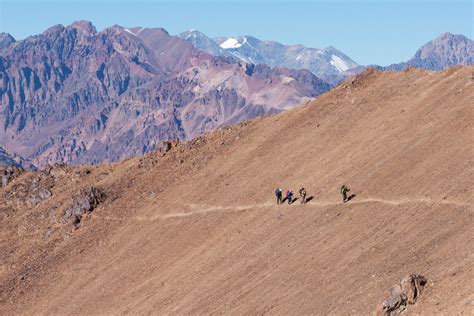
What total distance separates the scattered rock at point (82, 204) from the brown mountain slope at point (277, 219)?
3.21 ft

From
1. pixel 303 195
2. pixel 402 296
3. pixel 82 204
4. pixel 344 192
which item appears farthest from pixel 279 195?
pixel 402 296

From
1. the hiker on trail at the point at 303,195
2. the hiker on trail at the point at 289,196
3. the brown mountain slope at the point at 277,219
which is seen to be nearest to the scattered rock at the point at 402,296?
the brown mountain slope at the point at 277,219

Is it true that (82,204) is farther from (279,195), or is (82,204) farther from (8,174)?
(279,195)

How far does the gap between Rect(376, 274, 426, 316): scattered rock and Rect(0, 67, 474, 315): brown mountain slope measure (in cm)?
64

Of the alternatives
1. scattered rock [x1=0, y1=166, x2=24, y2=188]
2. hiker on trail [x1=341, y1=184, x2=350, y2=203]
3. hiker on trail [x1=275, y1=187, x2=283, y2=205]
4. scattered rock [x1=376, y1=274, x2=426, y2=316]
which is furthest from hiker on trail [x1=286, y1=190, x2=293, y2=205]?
scattered rock [x1=0, y1=166, x2=24, y2=188]

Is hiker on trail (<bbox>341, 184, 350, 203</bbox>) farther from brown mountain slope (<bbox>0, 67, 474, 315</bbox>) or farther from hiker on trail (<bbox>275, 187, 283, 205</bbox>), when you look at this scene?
hiker on trail (<bbox>275, 187, 283, 205</bbox>)

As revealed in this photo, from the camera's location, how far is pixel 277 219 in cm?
5884

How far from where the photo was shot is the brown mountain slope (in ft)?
143

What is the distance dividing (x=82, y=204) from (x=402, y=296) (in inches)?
1823

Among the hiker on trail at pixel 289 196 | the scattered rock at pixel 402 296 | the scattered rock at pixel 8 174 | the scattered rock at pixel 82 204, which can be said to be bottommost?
the scattered rock at pixel 402 296

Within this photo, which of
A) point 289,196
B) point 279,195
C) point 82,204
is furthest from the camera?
point 82,204

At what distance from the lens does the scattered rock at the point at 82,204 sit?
248 feet

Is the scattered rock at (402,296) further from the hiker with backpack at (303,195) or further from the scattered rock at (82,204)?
the scattered rock at (82,204)

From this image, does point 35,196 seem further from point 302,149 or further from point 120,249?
point 302,149
